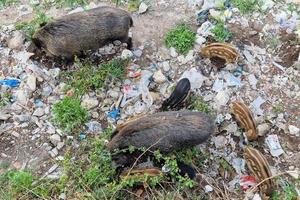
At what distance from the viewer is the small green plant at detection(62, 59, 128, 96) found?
6.79 m

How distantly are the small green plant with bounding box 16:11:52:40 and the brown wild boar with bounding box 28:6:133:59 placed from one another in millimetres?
270

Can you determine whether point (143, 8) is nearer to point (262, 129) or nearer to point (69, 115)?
point (69, 115)

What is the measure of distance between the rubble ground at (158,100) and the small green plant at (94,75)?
15 mm

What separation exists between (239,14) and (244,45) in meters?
0.55

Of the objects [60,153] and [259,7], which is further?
[259,7]

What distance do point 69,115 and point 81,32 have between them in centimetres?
111

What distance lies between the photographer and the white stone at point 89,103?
6.69 meters

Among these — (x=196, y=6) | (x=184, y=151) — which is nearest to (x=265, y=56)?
(x=196, y=6)

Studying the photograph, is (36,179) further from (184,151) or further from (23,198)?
(184,151)

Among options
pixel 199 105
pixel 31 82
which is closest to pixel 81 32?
pixel 31 82

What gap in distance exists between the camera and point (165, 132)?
5.95m

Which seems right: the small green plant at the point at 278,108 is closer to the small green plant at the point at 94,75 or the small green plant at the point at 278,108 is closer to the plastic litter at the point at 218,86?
the plastic litter at the point at 218,86

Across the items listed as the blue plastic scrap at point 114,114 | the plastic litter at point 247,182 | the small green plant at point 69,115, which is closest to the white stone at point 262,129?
the plastic litter at point 247,182

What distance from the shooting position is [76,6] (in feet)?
25.6
